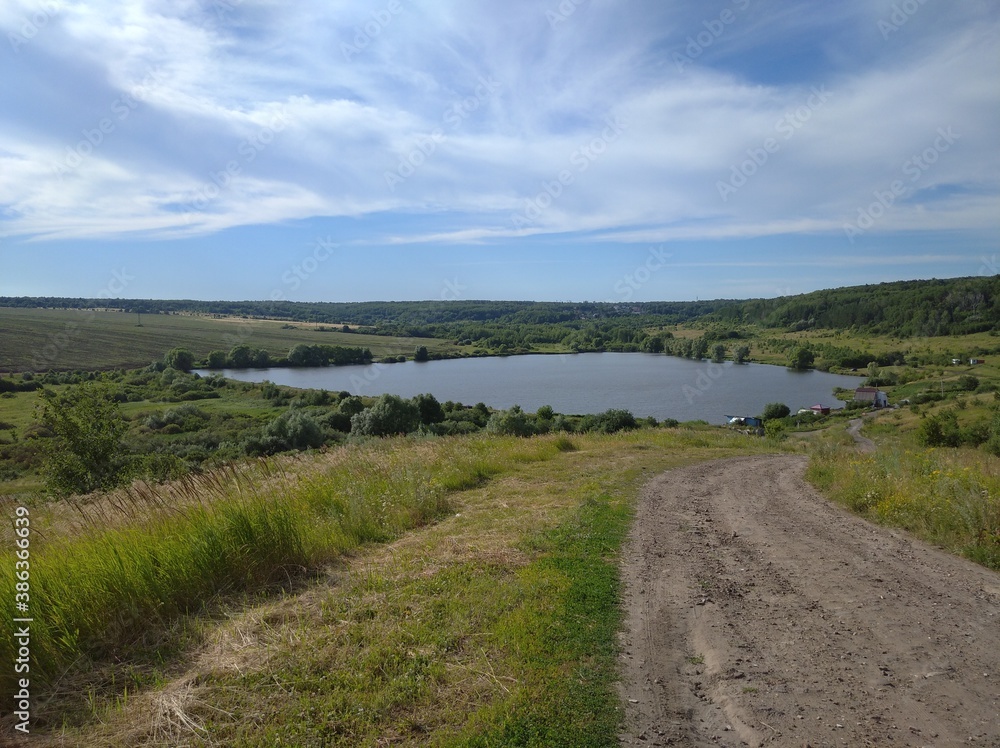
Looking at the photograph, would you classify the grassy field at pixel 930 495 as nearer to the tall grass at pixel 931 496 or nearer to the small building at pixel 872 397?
the tall grass at pixel 931 496

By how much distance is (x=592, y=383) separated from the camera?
95562mm

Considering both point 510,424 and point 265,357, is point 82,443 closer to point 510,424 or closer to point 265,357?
point 510,424

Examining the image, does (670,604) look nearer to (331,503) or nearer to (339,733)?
(339,733)

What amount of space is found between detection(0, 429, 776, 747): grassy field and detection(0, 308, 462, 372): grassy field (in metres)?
66.2

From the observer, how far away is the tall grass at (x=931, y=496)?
638 cm

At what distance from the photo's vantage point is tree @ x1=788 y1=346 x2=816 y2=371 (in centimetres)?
12281

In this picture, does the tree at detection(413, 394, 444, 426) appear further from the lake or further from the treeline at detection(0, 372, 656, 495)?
the lake

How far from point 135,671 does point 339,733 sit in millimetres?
1753

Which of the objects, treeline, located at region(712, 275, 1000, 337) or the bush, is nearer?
the bush

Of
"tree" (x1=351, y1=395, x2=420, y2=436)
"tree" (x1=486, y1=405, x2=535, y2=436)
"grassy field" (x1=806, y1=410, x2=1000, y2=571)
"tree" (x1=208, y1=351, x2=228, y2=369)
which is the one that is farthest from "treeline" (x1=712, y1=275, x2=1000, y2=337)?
"tree" (x1=208, y1=351, x2=228, y2=369)

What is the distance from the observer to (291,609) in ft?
15.1

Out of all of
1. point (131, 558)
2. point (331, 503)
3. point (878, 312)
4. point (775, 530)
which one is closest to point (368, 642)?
point (131, 558)

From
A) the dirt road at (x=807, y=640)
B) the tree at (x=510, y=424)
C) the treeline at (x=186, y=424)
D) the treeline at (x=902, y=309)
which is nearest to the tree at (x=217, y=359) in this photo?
the treeline at (x=186, y=424)

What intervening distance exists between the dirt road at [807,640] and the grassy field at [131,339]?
69.5m
